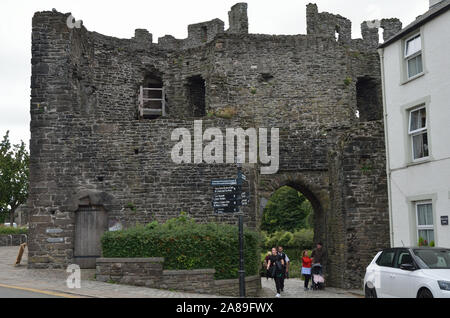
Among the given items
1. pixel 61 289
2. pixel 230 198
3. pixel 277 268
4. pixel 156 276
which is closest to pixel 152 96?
pixel 277 268

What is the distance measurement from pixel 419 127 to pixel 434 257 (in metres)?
6.43

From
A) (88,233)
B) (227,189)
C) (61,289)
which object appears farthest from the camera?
(88,233)

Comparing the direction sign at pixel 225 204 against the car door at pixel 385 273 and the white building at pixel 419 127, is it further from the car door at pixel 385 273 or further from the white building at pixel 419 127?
the white building at pixel 419 127

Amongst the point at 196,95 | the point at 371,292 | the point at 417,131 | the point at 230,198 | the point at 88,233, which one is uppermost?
the point at 196,95

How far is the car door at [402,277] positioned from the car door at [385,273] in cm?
15

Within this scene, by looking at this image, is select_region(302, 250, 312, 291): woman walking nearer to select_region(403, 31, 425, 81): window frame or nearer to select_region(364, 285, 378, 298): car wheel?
select_region(403, 31, 425, 81): window frame

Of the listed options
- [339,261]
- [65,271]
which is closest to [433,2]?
[339,261]

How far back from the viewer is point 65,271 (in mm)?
17359

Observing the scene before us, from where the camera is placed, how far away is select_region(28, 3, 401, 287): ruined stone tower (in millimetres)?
18766

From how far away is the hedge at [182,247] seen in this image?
1481cm

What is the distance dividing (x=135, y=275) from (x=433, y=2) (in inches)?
503

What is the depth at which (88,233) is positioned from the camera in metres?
18.7

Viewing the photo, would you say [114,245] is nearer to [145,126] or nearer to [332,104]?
[145,126]

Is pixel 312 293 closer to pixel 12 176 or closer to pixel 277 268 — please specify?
pixel 277 268
